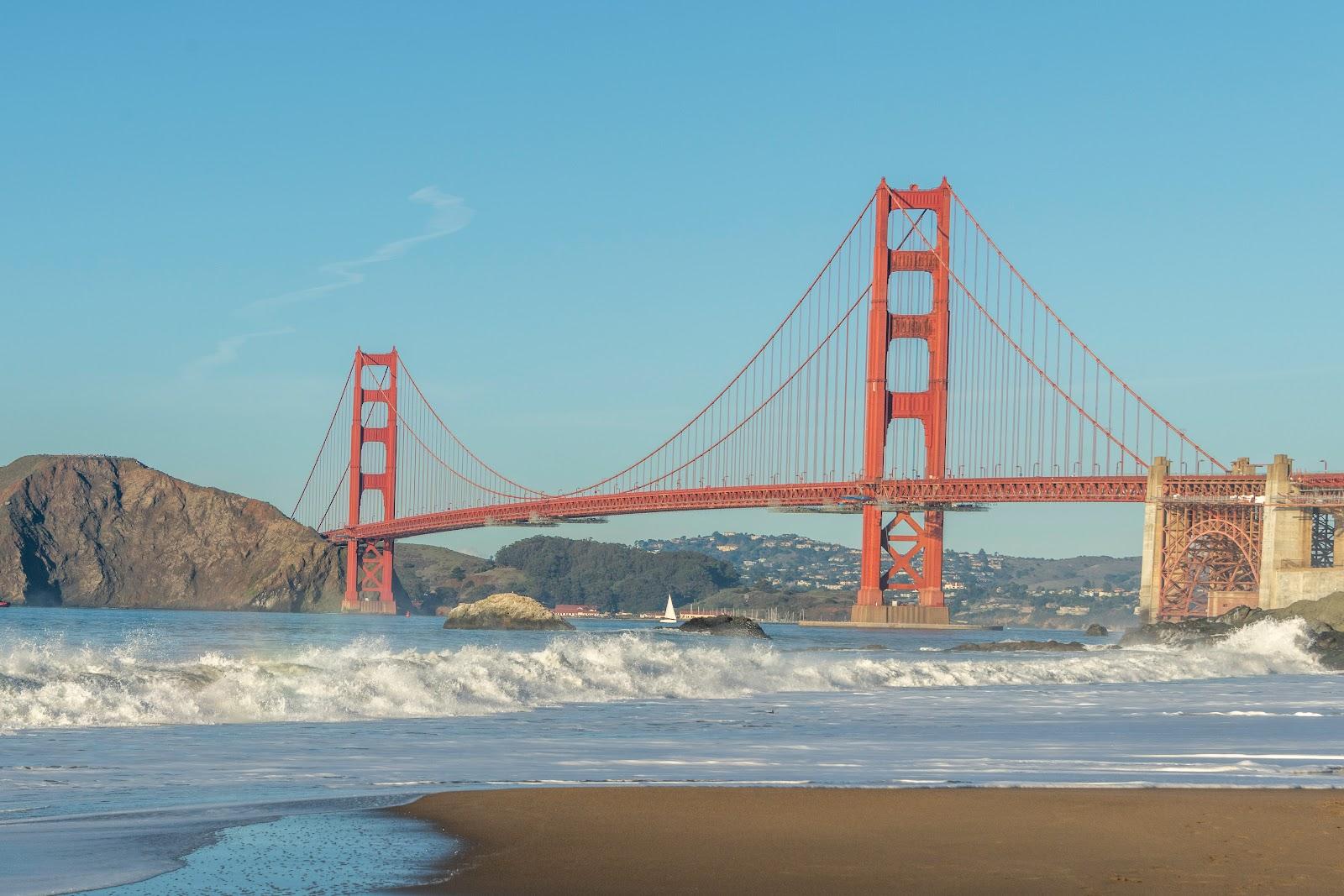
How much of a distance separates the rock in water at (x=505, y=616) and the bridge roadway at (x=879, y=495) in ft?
16.1

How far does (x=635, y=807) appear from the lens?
388 inches

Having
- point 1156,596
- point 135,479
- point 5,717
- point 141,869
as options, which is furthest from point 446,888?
point 135,479

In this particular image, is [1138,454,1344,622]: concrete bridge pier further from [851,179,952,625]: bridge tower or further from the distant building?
the distant building

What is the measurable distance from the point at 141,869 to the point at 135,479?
136 meters

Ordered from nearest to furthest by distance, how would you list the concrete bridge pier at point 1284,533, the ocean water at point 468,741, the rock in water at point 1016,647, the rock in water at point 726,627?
the ocean water at point 468,741, the rock in water at point 1016,647, the concrete bridge pier at point 1284,533, the rock in water at point 726,627

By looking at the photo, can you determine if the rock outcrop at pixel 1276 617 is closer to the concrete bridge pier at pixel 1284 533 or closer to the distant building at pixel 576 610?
the concrete bridge pier at pixel 1284 533

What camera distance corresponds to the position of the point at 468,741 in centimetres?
1412

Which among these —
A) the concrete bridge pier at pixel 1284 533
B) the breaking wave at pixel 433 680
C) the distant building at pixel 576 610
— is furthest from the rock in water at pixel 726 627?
the distant building at pixel 576 610

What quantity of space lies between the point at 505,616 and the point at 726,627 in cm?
1125

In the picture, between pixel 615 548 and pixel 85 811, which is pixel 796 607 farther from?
pixel 85 811

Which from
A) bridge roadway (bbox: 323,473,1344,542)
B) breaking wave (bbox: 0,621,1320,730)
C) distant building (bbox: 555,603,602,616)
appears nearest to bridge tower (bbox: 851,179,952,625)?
bridge roadway (bbox: 323,473,1344,542)

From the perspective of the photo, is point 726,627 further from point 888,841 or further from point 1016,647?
point 888,841

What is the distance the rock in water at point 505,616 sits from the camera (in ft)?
220

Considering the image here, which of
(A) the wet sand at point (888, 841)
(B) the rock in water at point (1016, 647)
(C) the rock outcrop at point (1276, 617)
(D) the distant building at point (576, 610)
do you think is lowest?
(D) the distant building at point (576, 610)
